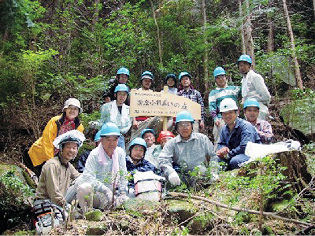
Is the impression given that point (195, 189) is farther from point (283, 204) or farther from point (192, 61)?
point (192, 61)

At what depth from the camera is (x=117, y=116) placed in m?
7.38

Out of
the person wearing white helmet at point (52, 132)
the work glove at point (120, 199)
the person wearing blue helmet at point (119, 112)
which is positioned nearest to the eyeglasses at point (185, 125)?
the work glove at point (120, 199)

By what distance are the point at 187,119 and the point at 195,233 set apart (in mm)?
2246

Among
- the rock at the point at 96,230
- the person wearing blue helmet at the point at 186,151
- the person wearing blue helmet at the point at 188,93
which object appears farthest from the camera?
the person wearing blue helmet at the point at 188,93

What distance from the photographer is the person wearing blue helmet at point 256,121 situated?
20.8ft

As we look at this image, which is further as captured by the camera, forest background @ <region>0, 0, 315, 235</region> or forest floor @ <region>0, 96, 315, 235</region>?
forest background @ <region>0, 0, 315, 235</region>

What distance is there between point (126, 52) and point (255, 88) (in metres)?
5.61

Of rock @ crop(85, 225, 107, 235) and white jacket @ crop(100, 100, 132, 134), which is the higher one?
white jacket @ crop(100, 100, 132, 134)

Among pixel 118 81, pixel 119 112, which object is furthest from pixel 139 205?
pixel 118 81

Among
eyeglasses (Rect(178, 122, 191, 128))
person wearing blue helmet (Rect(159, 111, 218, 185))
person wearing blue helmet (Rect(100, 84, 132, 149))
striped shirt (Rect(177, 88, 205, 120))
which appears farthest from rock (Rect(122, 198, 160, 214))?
striped shirt (Rect(177, 88, 205, 120))

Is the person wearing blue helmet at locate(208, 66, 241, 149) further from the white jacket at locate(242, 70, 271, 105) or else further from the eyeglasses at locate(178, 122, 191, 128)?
the eyeglasses at locate(178, 122, 191, 128)

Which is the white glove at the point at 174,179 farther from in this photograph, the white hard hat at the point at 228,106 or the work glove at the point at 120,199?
the white hard hat at the point at 228,106

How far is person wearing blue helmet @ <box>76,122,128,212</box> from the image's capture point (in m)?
4.86

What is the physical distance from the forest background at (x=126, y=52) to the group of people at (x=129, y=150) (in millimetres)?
1926
